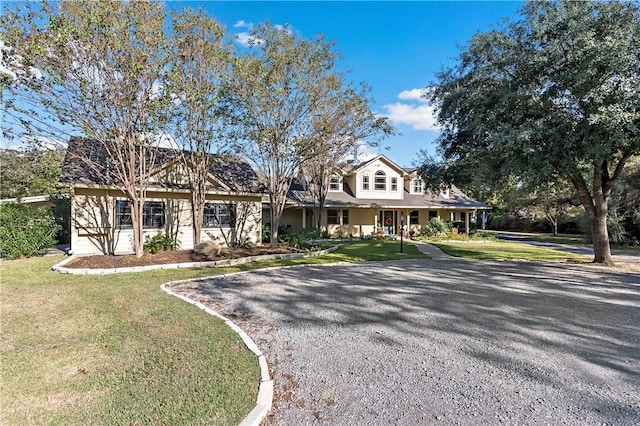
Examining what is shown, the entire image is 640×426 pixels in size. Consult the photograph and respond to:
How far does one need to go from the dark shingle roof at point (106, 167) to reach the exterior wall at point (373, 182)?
888 cm

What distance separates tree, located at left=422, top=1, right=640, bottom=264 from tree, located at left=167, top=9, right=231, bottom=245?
8673 millimetres

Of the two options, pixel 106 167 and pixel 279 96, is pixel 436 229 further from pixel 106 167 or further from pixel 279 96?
pixel 106 167

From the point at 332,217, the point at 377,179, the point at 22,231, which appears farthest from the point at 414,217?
the point at 22,231

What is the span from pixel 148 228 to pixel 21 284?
238 inches

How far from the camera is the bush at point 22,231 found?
11.5 meters

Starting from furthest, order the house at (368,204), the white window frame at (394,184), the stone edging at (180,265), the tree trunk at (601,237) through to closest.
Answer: the white window frame at (394,184) → the house at (368,204) → the tree trunk at (601,237) → the stone edging at (180,265)

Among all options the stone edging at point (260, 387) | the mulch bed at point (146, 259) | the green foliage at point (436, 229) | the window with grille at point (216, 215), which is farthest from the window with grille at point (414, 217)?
the stone edging at point (260, 387)

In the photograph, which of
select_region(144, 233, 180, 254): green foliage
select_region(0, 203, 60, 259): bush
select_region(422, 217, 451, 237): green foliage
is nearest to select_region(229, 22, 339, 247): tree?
select_region(144, 233, 180, 254): green foliage

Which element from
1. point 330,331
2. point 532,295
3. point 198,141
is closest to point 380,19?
point 198,141

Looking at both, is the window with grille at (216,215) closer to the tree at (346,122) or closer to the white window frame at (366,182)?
the tree at (346,122)

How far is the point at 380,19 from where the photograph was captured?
35.8 feet

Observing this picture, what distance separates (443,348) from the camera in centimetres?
415

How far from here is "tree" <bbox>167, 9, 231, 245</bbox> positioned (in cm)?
1123

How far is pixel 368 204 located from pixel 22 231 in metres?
17.9
